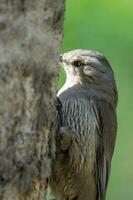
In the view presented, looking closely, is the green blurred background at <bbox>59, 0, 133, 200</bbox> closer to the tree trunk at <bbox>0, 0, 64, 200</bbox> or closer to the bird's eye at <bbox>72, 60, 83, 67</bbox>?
the bird's eye at <bbox>72, 60, 83, 67</bbox>

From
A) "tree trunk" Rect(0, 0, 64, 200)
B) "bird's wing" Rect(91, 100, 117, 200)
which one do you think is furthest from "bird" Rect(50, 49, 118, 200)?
"tree trunk" Rect(0, 0, 64, 200)

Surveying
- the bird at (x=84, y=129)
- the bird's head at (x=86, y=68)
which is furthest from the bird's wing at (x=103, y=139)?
the bird's head at (x=86, y=68)

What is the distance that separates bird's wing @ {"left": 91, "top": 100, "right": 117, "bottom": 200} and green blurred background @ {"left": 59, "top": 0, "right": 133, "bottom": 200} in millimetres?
1093

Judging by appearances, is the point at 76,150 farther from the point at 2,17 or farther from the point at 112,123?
the point at 2,17

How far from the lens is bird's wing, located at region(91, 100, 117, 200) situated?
218 inches

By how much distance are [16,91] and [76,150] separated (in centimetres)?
144

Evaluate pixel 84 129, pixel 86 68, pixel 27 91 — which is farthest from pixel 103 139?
pixel 27 91

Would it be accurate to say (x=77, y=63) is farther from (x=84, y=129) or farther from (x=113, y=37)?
(x=113, y=37)

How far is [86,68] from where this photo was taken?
5.77 meters

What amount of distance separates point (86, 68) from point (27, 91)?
1800mm

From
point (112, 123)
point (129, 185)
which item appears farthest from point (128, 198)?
point (112, 123)

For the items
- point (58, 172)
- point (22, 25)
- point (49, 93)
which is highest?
point (22, 25)

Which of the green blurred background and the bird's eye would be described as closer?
the bird's eye

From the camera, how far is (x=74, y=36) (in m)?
7.26
